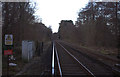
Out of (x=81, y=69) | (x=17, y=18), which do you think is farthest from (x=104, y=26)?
(x=81, y=69)

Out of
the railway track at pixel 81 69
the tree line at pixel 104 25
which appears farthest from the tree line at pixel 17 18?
the tree line at pixel 104 25

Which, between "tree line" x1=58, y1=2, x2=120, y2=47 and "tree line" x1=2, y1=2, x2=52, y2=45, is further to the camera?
"tree line" x1=58, y1=2, x2=120, y2=47

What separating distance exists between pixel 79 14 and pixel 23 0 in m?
29.7

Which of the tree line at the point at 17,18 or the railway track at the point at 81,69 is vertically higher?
the tree line at the point at 17,18

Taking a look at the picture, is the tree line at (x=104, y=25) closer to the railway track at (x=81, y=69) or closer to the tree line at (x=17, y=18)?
the tree line at (x=17, y=18)

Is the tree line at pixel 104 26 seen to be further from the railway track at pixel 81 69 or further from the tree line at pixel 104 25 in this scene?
the railway track at pixel 81 69

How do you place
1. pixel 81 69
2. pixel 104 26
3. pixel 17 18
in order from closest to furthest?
pixel 81 69
pixel 17 18
pixel 104 26

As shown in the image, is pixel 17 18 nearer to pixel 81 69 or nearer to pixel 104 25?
pixel 81 69

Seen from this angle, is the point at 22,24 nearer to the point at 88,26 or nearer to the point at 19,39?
the point at 19,39

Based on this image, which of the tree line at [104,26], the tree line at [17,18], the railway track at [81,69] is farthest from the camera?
the tree line at [104,26]

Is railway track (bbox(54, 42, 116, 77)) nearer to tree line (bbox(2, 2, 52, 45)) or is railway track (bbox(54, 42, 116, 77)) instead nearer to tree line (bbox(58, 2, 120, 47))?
tree line (bbox(2, 2, 52, 45))

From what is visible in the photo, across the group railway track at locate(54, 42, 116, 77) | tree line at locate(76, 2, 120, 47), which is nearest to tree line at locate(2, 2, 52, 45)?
railway track at locate(54, 42, 116, 77)

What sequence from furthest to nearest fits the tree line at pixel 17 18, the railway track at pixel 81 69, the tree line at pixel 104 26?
1. the tree line at pixel 104 26
2. the tree line at pixel 17 18
3. the railway track at pixel 81 69

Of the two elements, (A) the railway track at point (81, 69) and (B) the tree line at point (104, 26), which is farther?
(B) the tree line at point (104, 26)
